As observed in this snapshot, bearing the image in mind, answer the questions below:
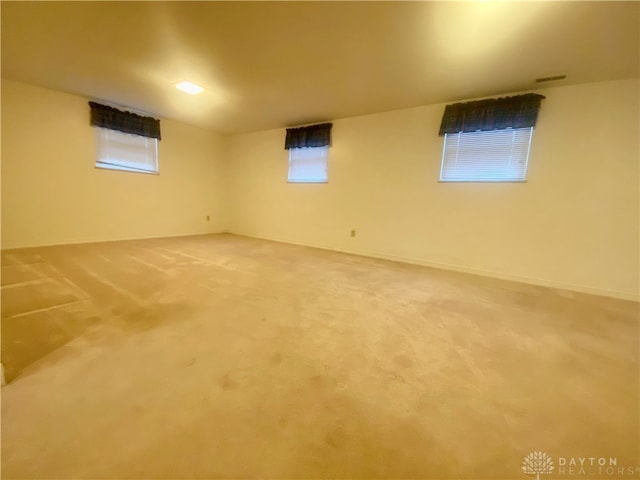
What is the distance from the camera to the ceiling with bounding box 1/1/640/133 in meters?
1.93

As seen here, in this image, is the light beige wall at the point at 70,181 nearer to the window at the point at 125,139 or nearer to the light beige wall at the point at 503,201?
the window at the point at 125,139

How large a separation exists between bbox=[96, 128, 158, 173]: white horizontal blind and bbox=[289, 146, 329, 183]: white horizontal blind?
259 cm

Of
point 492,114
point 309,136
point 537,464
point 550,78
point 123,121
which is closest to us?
point 537,464

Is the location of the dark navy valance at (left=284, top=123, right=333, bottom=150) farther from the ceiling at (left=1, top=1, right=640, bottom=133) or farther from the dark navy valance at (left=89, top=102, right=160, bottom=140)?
the dark navy valance at (left=89, top=102, right=160, bottom=140)

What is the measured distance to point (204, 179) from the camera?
19.2 ft

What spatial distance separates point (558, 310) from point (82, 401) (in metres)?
3.45

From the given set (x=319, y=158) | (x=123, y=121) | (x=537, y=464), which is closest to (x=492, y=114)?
(x=319, y=158)

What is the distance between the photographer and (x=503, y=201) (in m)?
3.30

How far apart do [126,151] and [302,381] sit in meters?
5.15

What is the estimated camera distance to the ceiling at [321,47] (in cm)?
193

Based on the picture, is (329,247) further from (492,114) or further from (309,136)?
(492,114)

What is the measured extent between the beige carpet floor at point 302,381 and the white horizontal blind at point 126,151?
2462mm

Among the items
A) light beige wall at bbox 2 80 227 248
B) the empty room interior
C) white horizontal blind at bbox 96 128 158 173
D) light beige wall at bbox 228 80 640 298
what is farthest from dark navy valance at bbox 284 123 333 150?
white horizontal blind at bbox 96 128 158 173

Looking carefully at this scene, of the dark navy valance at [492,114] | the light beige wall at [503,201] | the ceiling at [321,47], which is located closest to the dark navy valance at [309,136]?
the light beige wall at [503,201]
